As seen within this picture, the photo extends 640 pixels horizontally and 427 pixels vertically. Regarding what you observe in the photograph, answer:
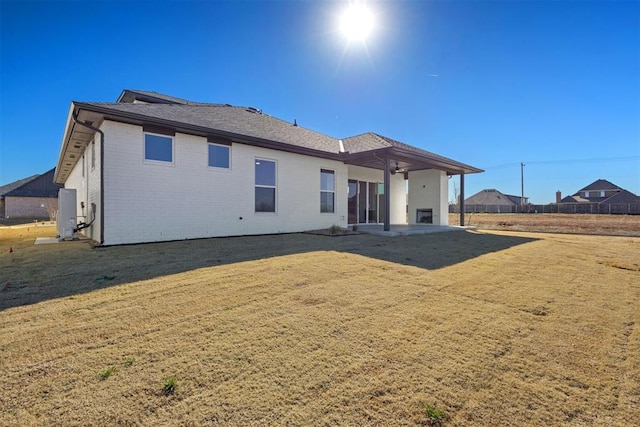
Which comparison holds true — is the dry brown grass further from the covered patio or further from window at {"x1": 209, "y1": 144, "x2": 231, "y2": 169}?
the covered patio

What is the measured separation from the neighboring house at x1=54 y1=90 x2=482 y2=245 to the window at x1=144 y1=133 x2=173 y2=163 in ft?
0.08

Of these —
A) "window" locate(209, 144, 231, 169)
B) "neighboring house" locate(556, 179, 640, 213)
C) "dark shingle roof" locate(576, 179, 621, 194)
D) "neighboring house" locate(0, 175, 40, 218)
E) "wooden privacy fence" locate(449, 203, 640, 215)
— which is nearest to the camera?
"window" locate(209, 144, 231, 169)

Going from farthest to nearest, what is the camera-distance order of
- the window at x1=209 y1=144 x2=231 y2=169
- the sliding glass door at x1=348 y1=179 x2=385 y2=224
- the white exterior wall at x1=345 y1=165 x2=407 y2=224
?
1. the white exterior wall at x1=345 y1=165 x2=407 y2=224
2. the sliding glass door at x1=348 y1=179 x2=385 y2=224
3. the window at x1=209 y1=144 x2=231 y2=169

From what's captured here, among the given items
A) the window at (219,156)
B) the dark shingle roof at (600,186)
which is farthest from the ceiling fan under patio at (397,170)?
the dark shingle roof at (600,186)

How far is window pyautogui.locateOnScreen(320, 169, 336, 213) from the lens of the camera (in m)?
11.2

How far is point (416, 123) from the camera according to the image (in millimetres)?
16875

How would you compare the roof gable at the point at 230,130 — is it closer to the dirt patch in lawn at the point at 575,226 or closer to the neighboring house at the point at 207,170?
the neighboring house at the point at 207,170

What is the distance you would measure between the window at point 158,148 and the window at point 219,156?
3.63ft

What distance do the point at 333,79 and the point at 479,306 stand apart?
35.9 feet

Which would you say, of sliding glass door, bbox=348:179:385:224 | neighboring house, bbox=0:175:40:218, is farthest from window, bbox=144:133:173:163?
neighboring house, bbox=0:175:40:218

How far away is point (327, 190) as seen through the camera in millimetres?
11344

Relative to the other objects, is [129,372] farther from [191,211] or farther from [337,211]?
[337,211]

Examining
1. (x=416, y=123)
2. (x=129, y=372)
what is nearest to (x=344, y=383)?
(x=129, y=372)

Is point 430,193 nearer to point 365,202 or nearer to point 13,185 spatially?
point 365,202
